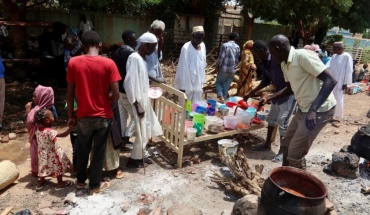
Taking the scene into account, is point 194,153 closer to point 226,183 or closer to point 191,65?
point 226,183

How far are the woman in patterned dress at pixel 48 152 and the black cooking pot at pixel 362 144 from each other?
4.16m

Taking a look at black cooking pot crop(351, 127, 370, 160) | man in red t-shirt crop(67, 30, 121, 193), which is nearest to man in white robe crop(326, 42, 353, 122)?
black cooking pot crop(351, 127, 370, 160)

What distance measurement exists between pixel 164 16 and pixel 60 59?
6.66 meters

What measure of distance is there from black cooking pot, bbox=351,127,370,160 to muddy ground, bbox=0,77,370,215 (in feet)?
1.14

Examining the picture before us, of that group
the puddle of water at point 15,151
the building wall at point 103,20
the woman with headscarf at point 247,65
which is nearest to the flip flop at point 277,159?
the woman with headscarf at point 247,65

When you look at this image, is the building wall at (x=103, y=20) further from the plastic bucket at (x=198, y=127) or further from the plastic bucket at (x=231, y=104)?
the plastic bucket at (x=198, y=127)

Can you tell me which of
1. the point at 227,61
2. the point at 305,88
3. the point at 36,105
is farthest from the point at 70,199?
the point at 227,61

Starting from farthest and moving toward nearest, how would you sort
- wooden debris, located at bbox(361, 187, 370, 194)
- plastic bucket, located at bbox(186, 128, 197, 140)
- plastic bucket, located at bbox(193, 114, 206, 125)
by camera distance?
plastic bucket, located at bbox(193, 114, 206, 125) < plastic bucket, located at bbox(186, 128, 197, 140) < wooden debris, located at bbox(361, 187, 370, 194)

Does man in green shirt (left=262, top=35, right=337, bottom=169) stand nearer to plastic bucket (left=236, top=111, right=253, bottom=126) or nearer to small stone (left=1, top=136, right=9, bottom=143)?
plastic bucket (left=236, top=111, right=253, bottom=126)

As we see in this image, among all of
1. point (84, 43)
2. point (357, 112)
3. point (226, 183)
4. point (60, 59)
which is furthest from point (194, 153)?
point (357, 112)

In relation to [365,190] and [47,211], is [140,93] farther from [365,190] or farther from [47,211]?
[365,190]

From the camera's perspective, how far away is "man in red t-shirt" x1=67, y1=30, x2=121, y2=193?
327 cm

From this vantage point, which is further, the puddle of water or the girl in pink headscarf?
the puddle of water

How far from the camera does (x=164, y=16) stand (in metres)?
A: 13.9
